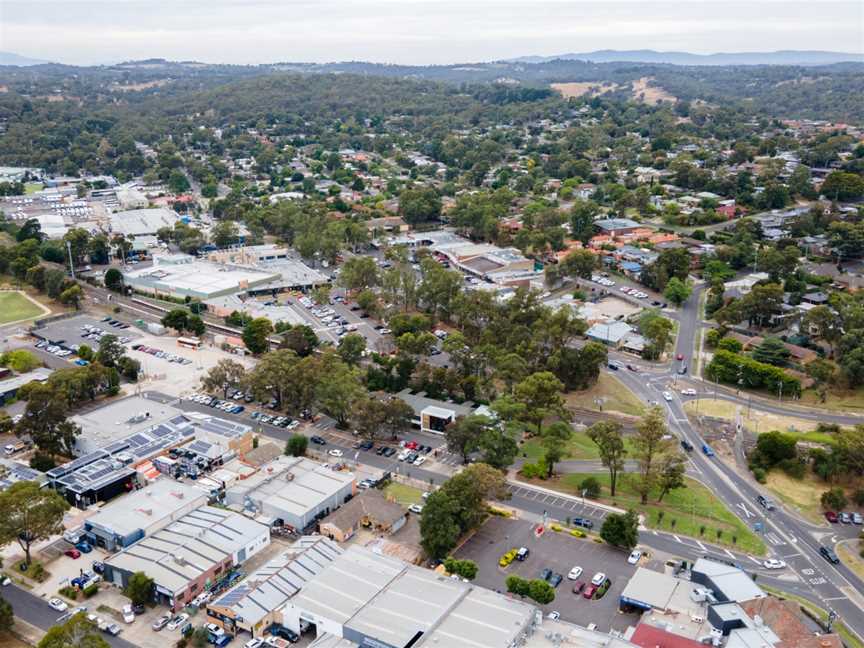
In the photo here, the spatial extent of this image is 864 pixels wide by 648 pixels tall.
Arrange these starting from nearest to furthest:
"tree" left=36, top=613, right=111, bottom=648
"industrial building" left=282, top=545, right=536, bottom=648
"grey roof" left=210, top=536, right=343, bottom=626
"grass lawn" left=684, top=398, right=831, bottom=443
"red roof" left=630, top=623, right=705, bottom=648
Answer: "tree" left=36, top=613, right=111, bottom=648 → "industrial building" left=282, top=545, right=536, bottom=648 → "red roof" left=630, top=623, right=705, bottom=648 → "grey roof" left=210, top=536, right=343, bottom=626 → "grass lawn" left=684, top=398, right=831, bottom=443

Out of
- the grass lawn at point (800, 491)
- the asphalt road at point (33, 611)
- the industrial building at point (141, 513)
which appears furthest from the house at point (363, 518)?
the grass lawn at point (800, 491)

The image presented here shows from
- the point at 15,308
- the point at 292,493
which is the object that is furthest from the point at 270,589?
the point at 15,308

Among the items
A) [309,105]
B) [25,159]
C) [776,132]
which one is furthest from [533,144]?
[25,159]

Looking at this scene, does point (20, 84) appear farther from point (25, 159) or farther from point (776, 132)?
point (776, 132)

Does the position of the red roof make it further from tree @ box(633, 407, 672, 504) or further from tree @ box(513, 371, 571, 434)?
tree @ box(513, 371, 571, 434)

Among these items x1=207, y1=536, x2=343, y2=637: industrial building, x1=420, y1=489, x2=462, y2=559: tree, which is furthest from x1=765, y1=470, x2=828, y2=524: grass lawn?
x1=207, y1=536, x2=343, y2=637: industrial building

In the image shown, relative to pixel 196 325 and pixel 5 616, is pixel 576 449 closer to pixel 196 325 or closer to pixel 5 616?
pixel 5 616
